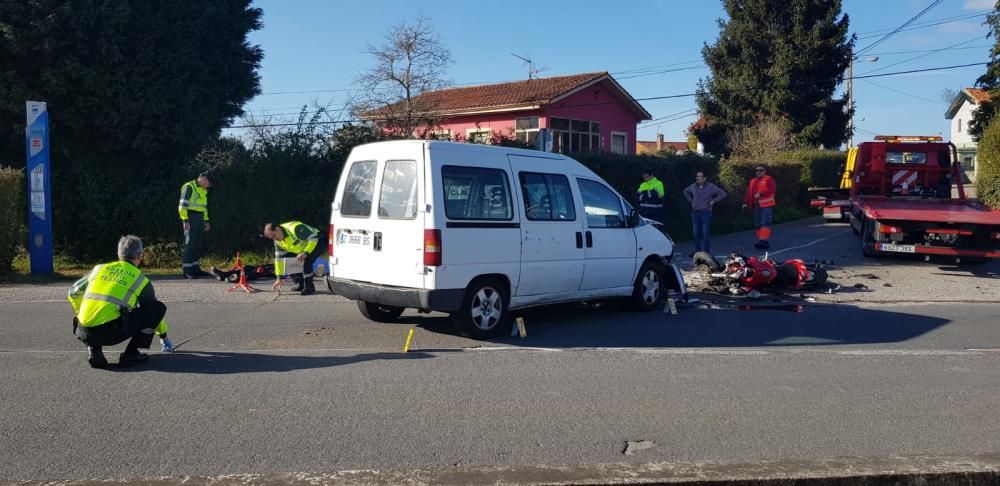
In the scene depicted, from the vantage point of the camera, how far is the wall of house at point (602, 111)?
30.5 meters

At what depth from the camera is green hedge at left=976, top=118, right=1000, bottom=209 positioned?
855 inches

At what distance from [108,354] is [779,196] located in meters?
23.1

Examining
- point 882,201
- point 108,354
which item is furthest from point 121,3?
point 882,201

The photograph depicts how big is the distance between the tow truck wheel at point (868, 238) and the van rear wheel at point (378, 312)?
9401mm

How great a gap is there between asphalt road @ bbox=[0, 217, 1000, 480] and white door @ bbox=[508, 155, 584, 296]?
0.58 metres

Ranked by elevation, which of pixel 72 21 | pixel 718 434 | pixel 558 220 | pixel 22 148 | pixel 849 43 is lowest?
pixel 718 434

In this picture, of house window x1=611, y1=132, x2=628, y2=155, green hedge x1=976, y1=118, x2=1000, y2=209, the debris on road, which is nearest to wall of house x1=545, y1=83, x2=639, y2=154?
Result: house window x1=611, y1=132, x2=628, y2=155

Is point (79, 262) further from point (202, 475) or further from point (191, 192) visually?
point (202, 475)

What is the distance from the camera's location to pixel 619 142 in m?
34.4

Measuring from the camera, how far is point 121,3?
1525cm

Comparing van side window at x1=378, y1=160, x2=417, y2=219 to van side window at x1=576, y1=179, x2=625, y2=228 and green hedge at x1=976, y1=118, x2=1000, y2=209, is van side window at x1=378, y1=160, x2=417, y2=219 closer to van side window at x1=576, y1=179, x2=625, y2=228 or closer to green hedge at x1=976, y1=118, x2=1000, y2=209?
van side window at x1=576, y1=179, x2=625, y2=228

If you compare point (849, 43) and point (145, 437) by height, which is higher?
point (849, 43)

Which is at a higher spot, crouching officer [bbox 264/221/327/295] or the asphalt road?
crouching officer [bbox 264/221/327/295]

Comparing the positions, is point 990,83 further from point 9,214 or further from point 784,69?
point 9,214
